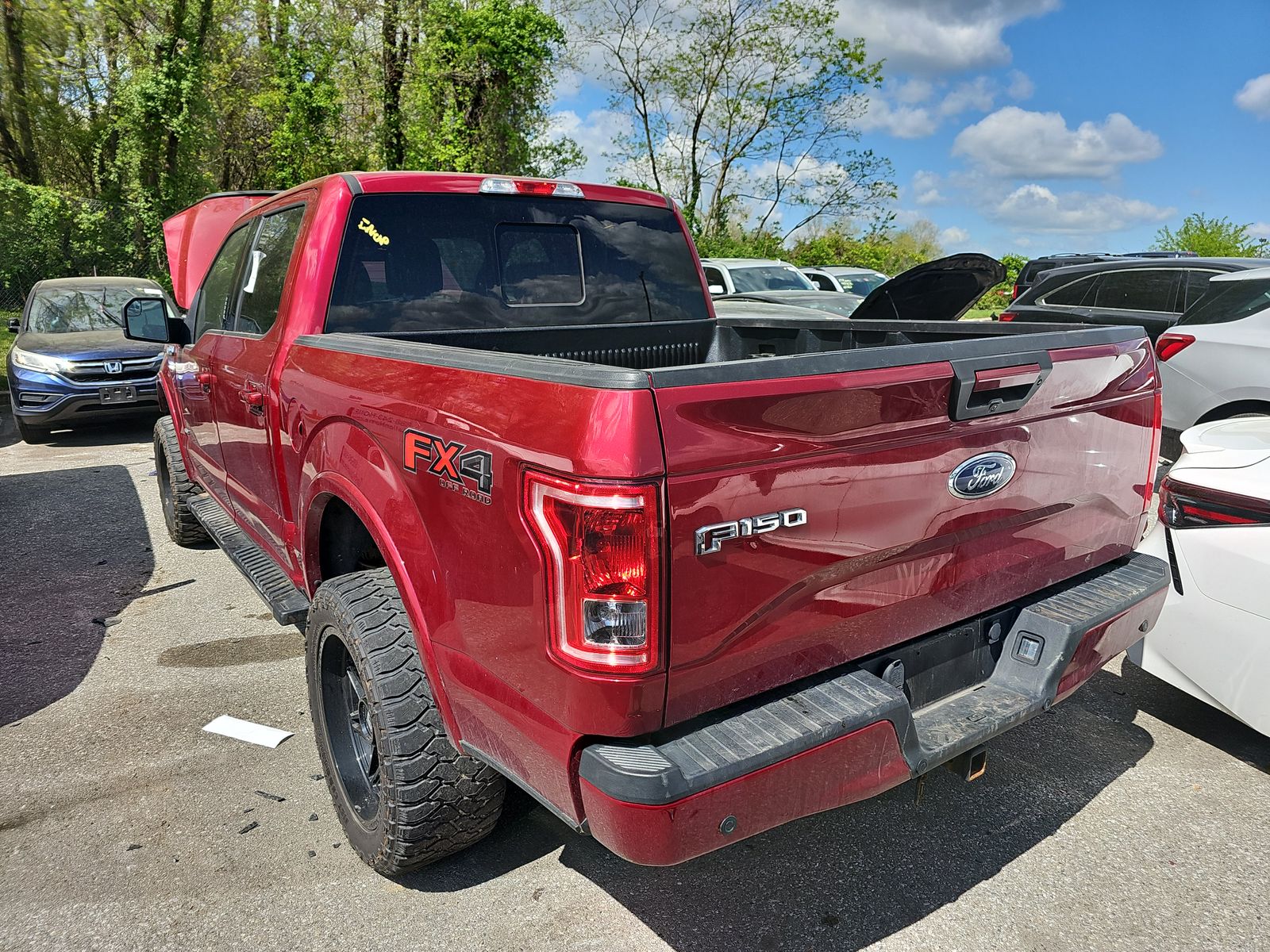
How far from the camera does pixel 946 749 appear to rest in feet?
7.14

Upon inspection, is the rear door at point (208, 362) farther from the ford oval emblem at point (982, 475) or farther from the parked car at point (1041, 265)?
the parked car at point (1041, 265)

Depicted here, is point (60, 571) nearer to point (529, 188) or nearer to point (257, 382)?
point (257, 382)

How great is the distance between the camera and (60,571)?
5492 millimetres

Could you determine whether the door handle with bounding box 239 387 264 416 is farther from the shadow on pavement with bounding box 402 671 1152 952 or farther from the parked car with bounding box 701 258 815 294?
the parked car with bounding box 701 258 815 294

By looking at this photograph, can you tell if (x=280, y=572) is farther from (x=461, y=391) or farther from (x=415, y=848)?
(x=461, y=391)

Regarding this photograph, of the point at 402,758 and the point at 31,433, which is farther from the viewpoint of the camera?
the point at 31,433

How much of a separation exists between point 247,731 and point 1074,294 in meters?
8.48

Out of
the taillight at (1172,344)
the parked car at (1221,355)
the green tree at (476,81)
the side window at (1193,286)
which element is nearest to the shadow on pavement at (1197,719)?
the parked car at (1221,355)

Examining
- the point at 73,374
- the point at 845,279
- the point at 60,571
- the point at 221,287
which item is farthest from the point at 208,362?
the point at 845,279

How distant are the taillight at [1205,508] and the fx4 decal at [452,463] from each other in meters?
2.43

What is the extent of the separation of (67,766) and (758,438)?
3.03 m

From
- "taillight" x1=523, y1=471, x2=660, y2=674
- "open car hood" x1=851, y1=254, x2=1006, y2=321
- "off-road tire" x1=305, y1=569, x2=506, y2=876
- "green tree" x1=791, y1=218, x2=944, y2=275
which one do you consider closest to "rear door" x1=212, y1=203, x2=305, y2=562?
"off-road tire" x1=305, y1=569, x2=506, y2=876

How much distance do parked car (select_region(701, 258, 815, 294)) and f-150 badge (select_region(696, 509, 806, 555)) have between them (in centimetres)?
1044

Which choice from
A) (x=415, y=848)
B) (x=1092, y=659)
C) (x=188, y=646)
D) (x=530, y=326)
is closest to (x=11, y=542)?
(x=188, y=646)
